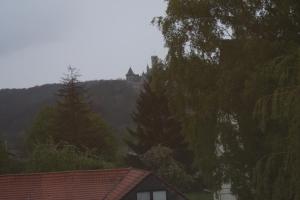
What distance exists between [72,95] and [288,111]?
43387mm

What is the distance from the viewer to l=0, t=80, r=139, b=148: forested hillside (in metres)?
84.8

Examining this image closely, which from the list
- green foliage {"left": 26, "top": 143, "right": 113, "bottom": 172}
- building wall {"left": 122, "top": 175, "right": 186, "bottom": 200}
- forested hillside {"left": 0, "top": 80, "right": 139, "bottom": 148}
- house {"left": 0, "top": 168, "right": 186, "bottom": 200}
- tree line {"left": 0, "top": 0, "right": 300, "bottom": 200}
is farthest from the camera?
forested hillside {"left": 0, "top": 80, "right": 139, "bottom": 148}

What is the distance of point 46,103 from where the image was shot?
88.5 metres

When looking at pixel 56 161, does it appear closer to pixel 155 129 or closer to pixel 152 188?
pixel 152 188

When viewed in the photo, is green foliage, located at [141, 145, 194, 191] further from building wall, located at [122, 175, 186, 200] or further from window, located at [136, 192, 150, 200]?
window, located at [136, 192, 150, 200]

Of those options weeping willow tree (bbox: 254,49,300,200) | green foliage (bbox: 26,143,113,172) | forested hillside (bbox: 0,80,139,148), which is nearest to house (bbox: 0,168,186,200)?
green foliage (bbox: 26,143,113,172)

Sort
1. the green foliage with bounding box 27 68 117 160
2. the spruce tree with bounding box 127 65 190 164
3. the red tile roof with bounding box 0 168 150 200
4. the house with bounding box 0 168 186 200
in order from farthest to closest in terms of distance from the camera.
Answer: the green foliage with bounding box 27 68 117 160 → the spruce tree with bounding box 127 65 190 164 → the red tile roof with bounding box 0 168 150 200 → the house with bounding box 0 168 186 200

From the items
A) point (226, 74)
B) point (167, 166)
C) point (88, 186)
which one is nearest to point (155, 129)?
point (167, 166)

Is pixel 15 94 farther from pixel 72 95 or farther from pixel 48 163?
pixel 48 163

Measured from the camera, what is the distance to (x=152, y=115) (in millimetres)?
45750

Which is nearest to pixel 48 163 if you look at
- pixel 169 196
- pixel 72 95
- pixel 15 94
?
pixel 169 196

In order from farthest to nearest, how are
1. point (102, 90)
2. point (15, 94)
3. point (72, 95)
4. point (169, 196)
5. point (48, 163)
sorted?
point (15, 94) → point (102, 90) → point (72, 95) → point (48, 163) → point (169, 196)

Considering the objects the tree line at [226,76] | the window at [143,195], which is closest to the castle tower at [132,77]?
the window at [143,195]

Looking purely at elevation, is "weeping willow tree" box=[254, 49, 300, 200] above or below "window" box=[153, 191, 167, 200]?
above
